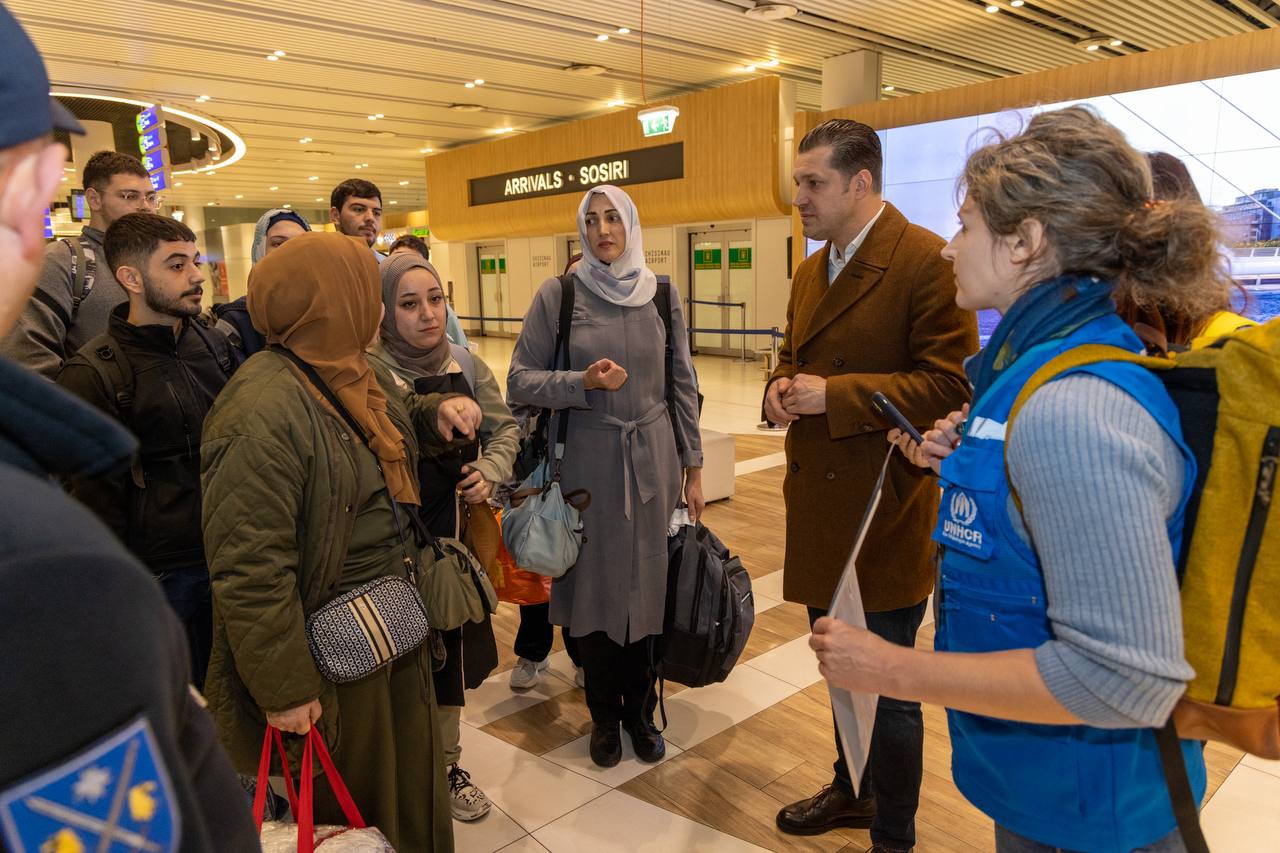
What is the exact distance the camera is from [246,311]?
290cm

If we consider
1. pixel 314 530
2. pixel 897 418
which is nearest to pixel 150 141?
pixel 314 530

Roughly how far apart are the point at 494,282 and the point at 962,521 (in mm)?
19871

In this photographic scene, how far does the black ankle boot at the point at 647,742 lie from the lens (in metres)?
2.72

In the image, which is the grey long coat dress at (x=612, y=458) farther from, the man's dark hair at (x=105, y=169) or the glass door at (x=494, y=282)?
the glass door at (x=494, y=282)

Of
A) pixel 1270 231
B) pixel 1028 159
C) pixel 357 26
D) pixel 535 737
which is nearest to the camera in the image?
pixel 1028 159

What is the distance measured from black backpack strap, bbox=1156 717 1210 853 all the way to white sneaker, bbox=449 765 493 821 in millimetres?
1956

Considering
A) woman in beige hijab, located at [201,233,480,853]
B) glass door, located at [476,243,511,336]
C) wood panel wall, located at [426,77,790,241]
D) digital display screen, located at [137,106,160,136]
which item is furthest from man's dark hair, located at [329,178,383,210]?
glass door, located at [476,243,511,336]

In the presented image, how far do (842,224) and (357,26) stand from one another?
913 cm

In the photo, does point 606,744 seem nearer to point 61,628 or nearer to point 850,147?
point 850,147

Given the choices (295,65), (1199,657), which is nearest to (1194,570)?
(1199,657)

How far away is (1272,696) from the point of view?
89 centimetres

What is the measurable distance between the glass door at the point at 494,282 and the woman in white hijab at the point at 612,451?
17160mm

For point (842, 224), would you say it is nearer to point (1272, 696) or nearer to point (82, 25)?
point (1272, 696)

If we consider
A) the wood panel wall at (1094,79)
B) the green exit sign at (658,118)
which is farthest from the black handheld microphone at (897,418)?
the green exit sign at (658,118)
